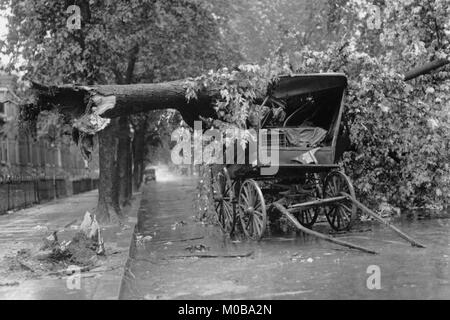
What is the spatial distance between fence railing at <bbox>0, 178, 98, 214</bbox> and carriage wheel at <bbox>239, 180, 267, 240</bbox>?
11.0 meters

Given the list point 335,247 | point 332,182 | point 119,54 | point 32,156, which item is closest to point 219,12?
point 119,54

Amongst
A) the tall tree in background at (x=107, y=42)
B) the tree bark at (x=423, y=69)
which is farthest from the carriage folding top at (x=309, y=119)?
the tall tree in background at (x=107, y=42)

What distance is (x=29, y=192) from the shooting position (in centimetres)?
2416

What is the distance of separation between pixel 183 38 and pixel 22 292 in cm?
1323

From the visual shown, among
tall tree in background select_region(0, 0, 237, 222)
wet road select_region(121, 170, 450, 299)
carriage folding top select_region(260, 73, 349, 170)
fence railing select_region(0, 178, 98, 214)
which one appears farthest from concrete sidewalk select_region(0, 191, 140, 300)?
fence railing select_region(0, 178, 98, 214)

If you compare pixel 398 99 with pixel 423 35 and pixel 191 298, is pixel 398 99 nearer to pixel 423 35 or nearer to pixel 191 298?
pixel 423 35

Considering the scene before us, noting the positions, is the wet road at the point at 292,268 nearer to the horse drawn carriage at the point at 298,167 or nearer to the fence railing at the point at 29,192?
the horse drawn carriage at the point at 298,167

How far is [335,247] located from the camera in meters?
10.2

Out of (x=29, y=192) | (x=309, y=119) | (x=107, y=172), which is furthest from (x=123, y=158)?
(x=309, y=119)

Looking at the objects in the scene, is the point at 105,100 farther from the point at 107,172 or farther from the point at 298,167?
the point at 107,172

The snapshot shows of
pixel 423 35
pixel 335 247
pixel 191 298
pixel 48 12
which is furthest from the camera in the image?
pixel 423 35

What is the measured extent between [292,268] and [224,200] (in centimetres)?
475

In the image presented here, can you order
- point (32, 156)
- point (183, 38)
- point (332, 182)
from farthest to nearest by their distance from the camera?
point (32, 156)
point (183, 38)
point (332, 182)

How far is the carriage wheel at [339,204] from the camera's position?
11719 mm
